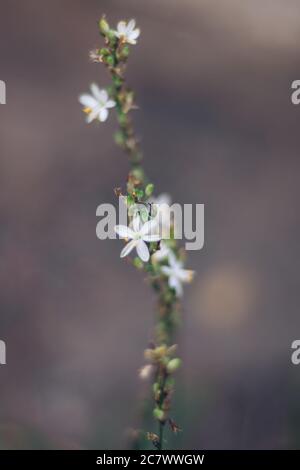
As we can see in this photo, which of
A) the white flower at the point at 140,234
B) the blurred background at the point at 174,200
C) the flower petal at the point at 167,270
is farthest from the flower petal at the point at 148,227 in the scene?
the blurred background at the point at 174,200

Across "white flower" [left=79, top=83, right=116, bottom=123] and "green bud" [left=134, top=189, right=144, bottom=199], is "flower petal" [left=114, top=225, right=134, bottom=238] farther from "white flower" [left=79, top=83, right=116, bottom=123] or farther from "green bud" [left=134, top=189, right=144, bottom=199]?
"white flower" [left=79, top=83, right=116, bottom=123]

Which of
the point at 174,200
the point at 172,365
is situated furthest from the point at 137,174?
the point at 174,200

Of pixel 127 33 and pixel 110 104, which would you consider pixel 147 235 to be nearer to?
pixel 110 104

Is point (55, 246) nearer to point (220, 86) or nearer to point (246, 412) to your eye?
point (246, 412)

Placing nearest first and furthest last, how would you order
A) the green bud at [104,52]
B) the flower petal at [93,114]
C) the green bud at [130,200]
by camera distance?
the green bud at [130,200]
the green bud at [104,52]
the flower petal at [93,114]

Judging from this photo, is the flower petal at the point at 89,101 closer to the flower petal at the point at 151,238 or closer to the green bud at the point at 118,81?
the green bud at the point at 118,81

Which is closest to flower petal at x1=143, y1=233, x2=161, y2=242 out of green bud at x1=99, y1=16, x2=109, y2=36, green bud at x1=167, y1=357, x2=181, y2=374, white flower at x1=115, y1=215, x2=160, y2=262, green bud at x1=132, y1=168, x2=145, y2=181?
white flower at x1=115, y1=215, x2=160, y2=262

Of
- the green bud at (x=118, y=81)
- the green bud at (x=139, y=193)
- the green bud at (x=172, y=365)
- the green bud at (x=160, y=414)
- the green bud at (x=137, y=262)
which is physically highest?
the green bud at (x=118, y=81)
